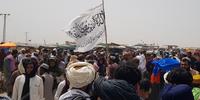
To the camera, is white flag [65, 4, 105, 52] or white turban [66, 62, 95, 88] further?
white flag [65, 4, 105, 52]

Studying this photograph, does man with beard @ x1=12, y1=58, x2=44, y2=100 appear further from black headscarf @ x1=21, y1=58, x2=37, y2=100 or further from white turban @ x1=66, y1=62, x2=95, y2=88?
white turban @ x1=66, y1=62, x2=95, y2=88

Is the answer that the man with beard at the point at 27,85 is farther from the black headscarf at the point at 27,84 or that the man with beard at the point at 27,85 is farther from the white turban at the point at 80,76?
the white turban at the point at 80,76

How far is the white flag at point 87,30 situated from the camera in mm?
12508

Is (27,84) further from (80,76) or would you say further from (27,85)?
(80,76)

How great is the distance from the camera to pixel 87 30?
12.8m

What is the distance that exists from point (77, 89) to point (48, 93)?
14.2ft

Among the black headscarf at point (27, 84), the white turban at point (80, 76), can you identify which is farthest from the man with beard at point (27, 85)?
the white turban at point (80, 76)

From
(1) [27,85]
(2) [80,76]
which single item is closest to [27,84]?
(1) [27,85]

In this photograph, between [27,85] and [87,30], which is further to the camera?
[87,30]

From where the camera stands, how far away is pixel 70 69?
15.1 ft

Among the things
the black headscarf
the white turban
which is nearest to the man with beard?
the black headscarf

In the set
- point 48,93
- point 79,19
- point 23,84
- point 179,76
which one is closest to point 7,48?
point 79,19

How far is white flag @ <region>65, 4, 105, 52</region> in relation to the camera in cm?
1251

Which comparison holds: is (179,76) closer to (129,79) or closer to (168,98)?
(168,98)
